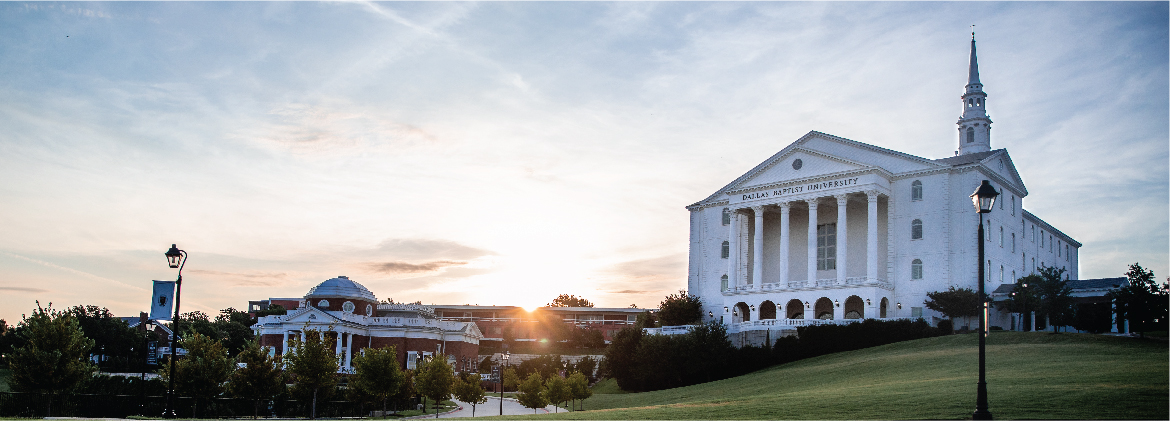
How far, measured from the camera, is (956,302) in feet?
208

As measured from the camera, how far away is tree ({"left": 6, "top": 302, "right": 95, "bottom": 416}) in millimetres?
34688

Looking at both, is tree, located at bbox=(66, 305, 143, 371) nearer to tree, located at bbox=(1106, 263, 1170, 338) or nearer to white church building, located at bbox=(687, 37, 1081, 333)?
white church building, located at bbox=(687, 37, 1081, 333)

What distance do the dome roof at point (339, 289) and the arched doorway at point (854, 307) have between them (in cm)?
3948

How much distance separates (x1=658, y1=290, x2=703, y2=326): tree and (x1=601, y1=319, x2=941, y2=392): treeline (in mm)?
16474

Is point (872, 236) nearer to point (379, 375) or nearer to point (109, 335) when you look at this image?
point (379, 375)

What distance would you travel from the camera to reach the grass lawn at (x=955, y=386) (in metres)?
23.4

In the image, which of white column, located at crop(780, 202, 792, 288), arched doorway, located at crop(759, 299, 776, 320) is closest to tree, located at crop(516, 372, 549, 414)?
white column, located at crop(780, 202, 792, 288)

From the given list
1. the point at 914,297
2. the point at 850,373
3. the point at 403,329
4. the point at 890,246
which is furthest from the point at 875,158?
the point at 403,329

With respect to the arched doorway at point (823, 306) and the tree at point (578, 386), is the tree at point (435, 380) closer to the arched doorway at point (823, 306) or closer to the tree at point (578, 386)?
the tree at point (578, 386)

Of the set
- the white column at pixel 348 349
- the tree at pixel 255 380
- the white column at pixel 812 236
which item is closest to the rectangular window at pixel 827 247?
the white column at pixel 812 236

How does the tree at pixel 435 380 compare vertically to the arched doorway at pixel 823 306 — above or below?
below

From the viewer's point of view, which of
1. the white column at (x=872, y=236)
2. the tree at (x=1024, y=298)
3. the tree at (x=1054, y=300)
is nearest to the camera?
the tree at (x=1054, y=300)

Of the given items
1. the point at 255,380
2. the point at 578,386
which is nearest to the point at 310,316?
the point at 255,380

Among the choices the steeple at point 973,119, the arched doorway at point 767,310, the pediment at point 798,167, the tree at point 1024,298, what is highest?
the steeple at point 973,119
